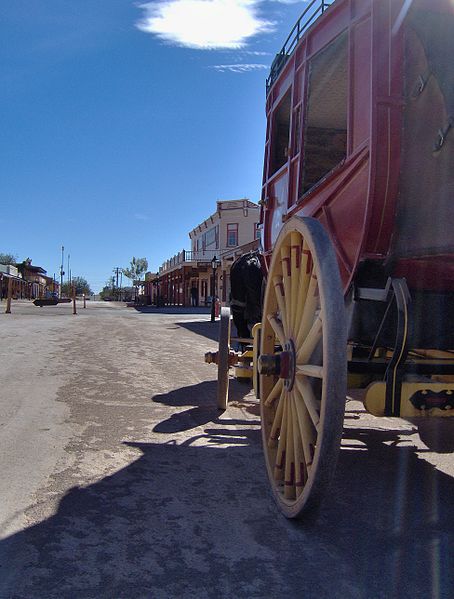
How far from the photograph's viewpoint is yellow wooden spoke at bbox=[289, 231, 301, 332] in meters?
2.98

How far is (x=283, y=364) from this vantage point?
293 centimetres

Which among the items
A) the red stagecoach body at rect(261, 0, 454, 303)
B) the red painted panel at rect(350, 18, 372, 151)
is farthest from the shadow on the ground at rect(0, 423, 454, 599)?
the red painted panel at rect(350, 18, 372, 151)

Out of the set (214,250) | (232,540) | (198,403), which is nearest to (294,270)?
(232,540)

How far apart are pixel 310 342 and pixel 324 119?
2.09 metres

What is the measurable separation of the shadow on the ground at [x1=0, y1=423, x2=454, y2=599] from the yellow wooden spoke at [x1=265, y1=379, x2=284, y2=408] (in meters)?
0.59

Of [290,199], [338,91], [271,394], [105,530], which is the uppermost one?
[338,91]

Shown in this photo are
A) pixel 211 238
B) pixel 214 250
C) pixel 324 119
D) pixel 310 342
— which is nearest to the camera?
pixel 310 342

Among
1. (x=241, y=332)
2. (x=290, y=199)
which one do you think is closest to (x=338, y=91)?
(x=290, y=199)

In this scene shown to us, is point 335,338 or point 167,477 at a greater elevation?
point 335,338

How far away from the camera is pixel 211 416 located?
18.5 ft

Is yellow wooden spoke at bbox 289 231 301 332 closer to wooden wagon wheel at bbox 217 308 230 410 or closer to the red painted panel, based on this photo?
the red painted panel

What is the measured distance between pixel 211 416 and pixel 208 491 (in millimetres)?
2122

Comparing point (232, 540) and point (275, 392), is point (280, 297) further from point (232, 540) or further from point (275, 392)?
point (232, 540)

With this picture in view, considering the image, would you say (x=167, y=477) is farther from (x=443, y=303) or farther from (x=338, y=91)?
(x=338, y=91)
